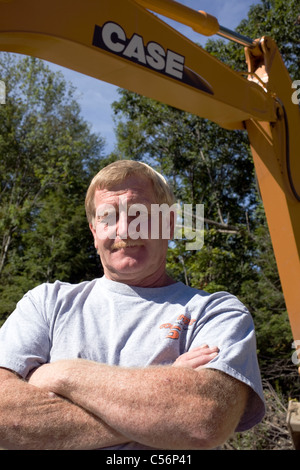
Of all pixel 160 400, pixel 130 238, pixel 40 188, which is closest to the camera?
pixel 160 400

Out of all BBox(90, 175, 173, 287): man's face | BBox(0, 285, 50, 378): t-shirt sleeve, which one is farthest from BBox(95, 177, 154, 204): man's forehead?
BBox(0, 285, 50, 378): t-shirt sleeve

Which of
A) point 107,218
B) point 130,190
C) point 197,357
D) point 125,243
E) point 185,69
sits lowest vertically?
point 197,357

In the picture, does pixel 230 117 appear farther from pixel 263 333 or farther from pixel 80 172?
pixel 80 172

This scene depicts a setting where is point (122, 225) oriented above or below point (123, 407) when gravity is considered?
above

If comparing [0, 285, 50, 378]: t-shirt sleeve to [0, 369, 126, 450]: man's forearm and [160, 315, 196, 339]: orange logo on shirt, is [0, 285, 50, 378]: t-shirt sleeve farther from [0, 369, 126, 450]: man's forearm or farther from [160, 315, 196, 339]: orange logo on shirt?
[160, 315, 196, 339]: orange logo on shirt

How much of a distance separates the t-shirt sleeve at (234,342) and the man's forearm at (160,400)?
0.15 ft

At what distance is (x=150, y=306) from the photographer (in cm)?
163

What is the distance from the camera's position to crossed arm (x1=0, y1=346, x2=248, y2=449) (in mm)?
1258

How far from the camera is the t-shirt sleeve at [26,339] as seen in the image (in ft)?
4.89

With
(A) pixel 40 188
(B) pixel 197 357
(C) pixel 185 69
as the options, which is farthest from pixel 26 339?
(A) pixel 40 188

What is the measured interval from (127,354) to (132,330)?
0.09 metres

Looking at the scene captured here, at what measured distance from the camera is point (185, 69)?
2.77 metres

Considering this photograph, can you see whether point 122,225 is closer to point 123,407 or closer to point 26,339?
point 26,339

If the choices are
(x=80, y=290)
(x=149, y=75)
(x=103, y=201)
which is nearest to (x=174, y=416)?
(x=80, y=290)
